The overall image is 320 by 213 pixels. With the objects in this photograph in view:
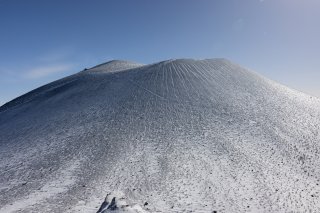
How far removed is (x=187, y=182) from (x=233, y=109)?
16910 millimetres

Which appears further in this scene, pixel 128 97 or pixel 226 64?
pixel 226 64

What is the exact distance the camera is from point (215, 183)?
2091cm

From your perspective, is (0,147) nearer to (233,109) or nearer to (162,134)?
(162,134)

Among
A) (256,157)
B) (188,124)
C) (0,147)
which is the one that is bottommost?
(256,157)

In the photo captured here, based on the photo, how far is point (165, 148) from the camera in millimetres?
26781

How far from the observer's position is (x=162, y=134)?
97.8ft

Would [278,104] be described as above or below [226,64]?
below

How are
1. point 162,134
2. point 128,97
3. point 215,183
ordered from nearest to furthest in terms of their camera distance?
point 215,183 → point 162,134 → point 128,97

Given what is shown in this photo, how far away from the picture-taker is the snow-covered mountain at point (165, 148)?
19.0m

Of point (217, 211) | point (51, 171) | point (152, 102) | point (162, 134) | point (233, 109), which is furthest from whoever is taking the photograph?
point (152, 102)

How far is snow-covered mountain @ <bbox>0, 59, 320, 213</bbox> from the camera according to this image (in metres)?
19.0

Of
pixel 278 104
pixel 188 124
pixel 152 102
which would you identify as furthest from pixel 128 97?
pixel 278 104

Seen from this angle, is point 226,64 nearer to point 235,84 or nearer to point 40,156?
point 235,84

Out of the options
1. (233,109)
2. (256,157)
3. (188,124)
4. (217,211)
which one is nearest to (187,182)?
(217,211)
